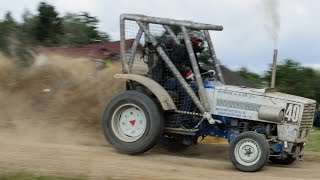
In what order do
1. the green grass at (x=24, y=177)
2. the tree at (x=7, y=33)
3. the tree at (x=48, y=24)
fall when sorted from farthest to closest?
the tree at (x=48, y=24), the tree at (x=7, y=33), the green grass at (x=24, y=177)

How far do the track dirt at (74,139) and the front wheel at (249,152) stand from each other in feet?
0.49

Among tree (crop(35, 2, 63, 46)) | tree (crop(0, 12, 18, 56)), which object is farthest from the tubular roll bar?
tree (crop(35, 2, 63, 46))

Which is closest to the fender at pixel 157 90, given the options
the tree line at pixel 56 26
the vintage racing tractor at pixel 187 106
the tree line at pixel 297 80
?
the vintage racing tractor at pixel 187 106

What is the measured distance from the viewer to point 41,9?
31906mm

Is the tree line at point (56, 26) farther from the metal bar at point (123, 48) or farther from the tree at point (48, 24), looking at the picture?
the metal bar at point (123, 48)

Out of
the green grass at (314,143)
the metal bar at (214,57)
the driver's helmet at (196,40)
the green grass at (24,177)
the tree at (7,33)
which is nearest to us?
the green grass at (24,177)

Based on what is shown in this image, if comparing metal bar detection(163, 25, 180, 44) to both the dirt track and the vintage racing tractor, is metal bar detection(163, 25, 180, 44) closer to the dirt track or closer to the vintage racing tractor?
the vintage racing tractor

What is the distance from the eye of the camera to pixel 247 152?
9211 mm

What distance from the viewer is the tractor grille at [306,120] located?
944 cm

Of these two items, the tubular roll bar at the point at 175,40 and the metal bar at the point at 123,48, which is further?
the metal bar at the point at 123,48

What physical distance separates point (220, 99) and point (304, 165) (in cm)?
185

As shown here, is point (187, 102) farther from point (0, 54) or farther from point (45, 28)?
point (45, 28)

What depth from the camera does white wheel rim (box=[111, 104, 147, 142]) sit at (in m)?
→ 10.0

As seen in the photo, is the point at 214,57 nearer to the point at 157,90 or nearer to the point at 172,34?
the point at 172,34
